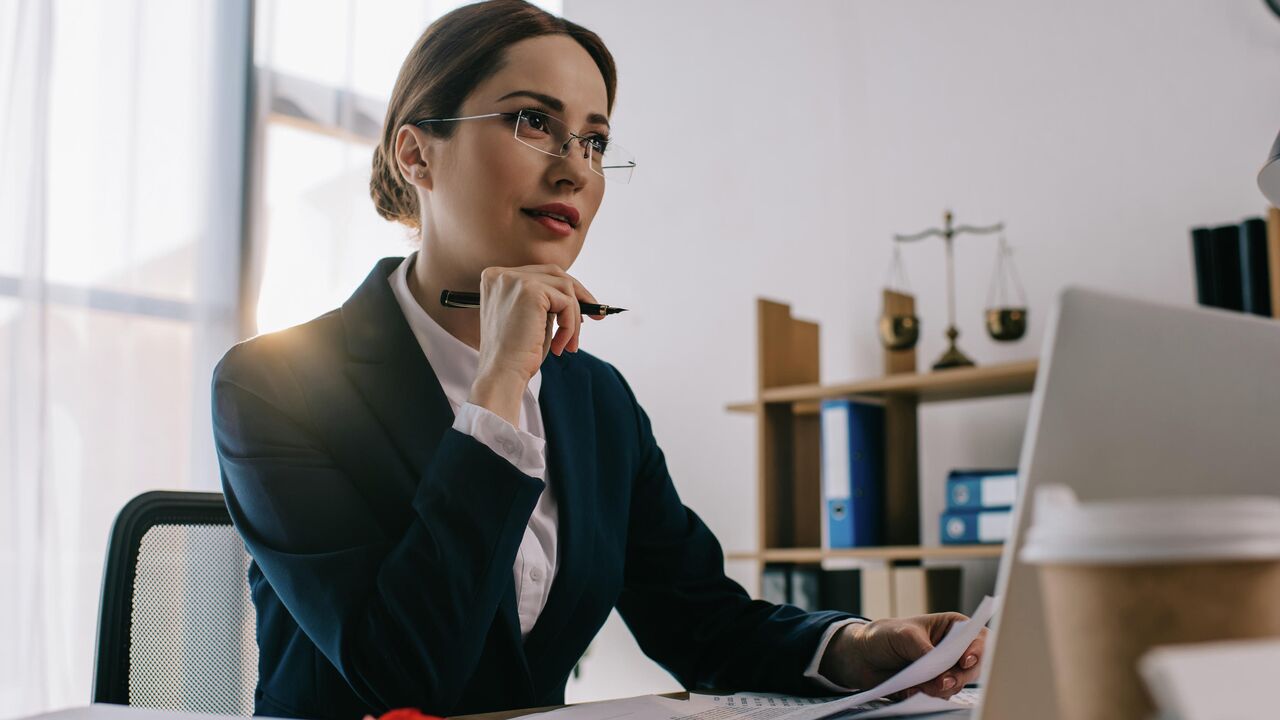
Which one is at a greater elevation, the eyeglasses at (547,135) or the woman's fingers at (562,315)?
the eyeglasses at (547,135)

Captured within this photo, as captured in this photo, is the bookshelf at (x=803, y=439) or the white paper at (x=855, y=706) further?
the bookshelf at (x=803, y=439)

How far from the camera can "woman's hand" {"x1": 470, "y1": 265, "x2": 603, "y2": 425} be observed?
3.51ft

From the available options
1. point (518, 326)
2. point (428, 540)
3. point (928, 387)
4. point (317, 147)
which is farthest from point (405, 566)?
point (317, 147)

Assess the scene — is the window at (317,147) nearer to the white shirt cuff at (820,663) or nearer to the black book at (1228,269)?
the black book at (1228,269)

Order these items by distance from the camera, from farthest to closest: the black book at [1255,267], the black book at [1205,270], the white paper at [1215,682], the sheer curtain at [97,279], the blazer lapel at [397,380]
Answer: the sheer curtain at [97,279] < the black book at [1205,270] < the black book at [1255,267] < the blazer lapel at [397,380] < the white paper at [1215,682]

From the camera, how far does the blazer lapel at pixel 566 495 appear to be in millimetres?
1236

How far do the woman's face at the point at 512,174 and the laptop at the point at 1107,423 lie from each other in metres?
0.89

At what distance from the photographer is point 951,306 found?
9.60 ft

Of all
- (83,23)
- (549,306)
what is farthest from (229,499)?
(83,23)

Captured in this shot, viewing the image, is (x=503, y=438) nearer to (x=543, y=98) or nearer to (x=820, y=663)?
(x=820, y=663)

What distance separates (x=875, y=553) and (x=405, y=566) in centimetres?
179

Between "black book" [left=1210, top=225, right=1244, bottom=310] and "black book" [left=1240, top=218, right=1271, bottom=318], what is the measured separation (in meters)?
0.06

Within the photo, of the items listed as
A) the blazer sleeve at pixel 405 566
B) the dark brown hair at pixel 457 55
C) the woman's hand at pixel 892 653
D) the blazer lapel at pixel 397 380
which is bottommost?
the woman's hand at pixel 892 653

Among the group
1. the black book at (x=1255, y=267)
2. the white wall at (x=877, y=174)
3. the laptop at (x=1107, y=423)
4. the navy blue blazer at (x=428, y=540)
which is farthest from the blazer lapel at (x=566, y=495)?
the white wall at (x=877, y=174)
